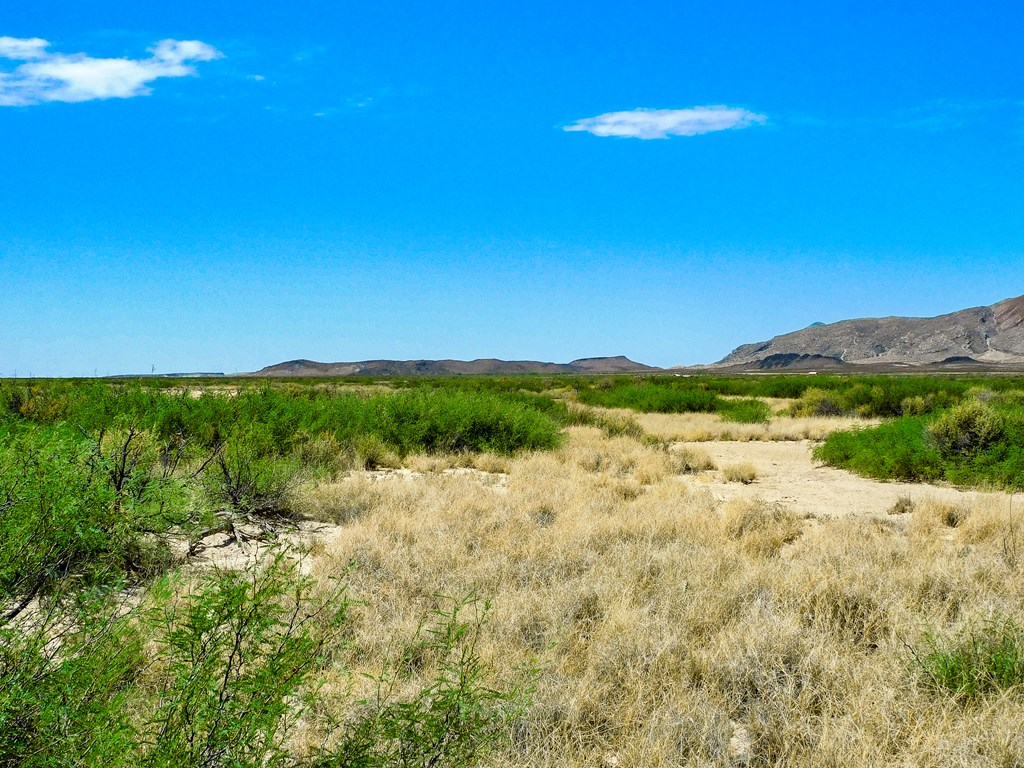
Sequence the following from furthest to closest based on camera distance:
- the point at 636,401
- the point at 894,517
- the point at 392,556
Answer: the point at 636,401, the point at 894,517, the point at 392,556

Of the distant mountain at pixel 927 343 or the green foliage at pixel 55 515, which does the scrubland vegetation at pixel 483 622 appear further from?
the distant mountain at pixel 927 343

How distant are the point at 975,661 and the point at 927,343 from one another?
626 feet

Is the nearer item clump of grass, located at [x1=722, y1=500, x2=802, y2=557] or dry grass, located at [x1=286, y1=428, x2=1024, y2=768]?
dry grass, located at [x1=286, y1=428, x2=1024, y2=768]

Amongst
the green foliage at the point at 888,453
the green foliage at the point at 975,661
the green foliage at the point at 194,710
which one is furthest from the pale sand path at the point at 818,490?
the green foliage at the point at 194,710

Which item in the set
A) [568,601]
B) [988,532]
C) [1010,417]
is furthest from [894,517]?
[568,601]

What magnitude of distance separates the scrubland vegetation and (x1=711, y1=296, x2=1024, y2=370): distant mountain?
160 metres

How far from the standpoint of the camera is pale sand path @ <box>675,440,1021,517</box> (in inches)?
380

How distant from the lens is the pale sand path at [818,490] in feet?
31.7

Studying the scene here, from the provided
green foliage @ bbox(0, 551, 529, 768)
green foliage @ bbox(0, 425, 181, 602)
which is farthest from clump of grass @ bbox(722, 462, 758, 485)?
green foliage @ bbox(0, 551, 529, 768)

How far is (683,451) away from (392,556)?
9.65 m

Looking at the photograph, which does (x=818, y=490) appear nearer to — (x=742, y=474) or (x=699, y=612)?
(x=742, y=474)

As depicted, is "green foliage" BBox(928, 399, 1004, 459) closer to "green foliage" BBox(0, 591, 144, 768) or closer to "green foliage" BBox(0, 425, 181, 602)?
"green foliage" BBox(0, 425, 181, 602)

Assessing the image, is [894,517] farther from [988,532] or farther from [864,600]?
[864,600]

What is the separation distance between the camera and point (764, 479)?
1278 centimetres
